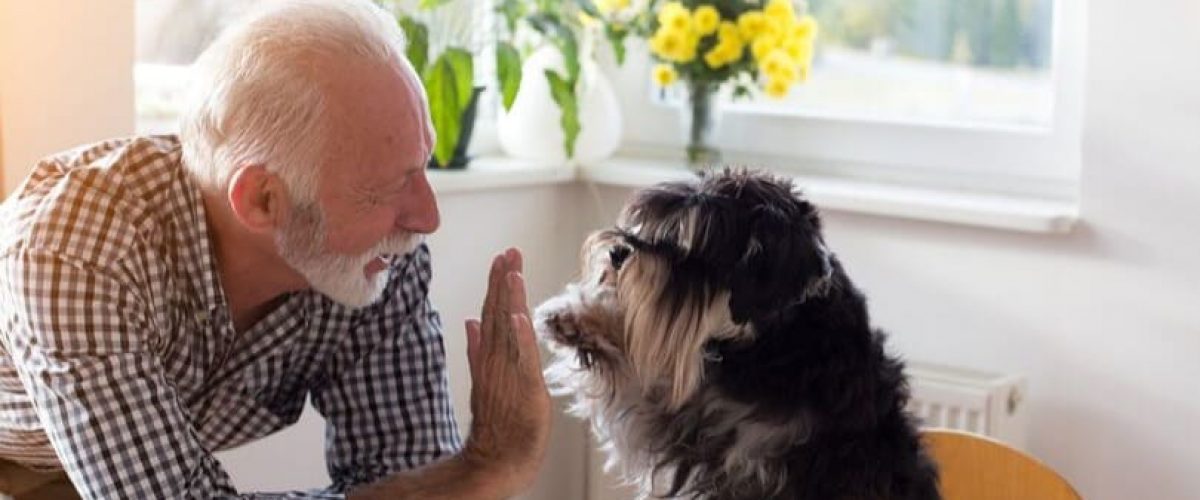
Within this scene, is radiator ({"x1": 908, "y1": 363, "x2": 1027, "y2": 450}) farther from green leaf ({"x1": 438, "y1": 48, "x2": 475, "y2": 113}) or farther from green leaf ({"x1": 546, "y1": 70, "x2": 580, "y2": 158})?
green leaf ({"x1": 438, "y1": 48, "x2": 475, "y2": 113})

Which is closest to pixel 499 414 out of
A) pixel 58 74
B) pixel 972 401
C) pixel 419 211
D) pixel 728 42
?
pixel 419 211

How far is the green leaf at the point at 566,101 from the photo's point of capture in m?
2.87

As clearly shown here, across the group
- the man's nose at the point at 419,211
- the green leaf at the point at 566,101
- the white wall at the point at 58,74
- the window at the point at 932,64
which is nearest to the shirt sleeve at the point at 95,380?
the man's nose at the point at 419,211

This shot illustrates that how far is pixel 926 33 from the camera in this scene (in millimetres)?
2887

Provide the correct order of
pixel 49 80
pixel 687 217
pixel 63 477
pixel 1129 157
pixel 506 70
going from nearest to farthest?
pixel 687 217
pixel 63 477
pixel 49 80
pixel 1129 157
pixel 506 70

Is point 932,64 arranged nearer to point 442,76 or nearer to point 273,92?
point 442,76

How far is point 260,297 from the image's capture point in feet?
5.70

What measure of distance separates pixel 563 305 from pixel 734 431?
206 millimetres

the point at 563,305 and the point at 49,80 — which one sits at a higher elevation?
the point at 49,80

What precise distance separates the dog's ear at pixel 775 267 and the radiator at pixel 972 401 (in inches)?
38.9

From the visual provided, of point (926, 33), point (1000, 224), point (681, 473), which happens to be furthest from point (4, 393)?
point (926, 33)

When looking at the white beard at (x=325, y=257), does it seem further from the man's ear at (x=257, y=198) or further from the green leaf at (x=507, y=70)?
the green leaf at (x=507, y=70)

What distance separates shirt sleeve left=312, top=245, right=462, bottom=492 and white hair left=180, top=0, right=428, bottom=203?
0.26 meters

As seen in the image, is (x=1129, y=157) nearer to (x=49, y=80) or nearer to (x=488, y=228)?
(x=488, y=228)
